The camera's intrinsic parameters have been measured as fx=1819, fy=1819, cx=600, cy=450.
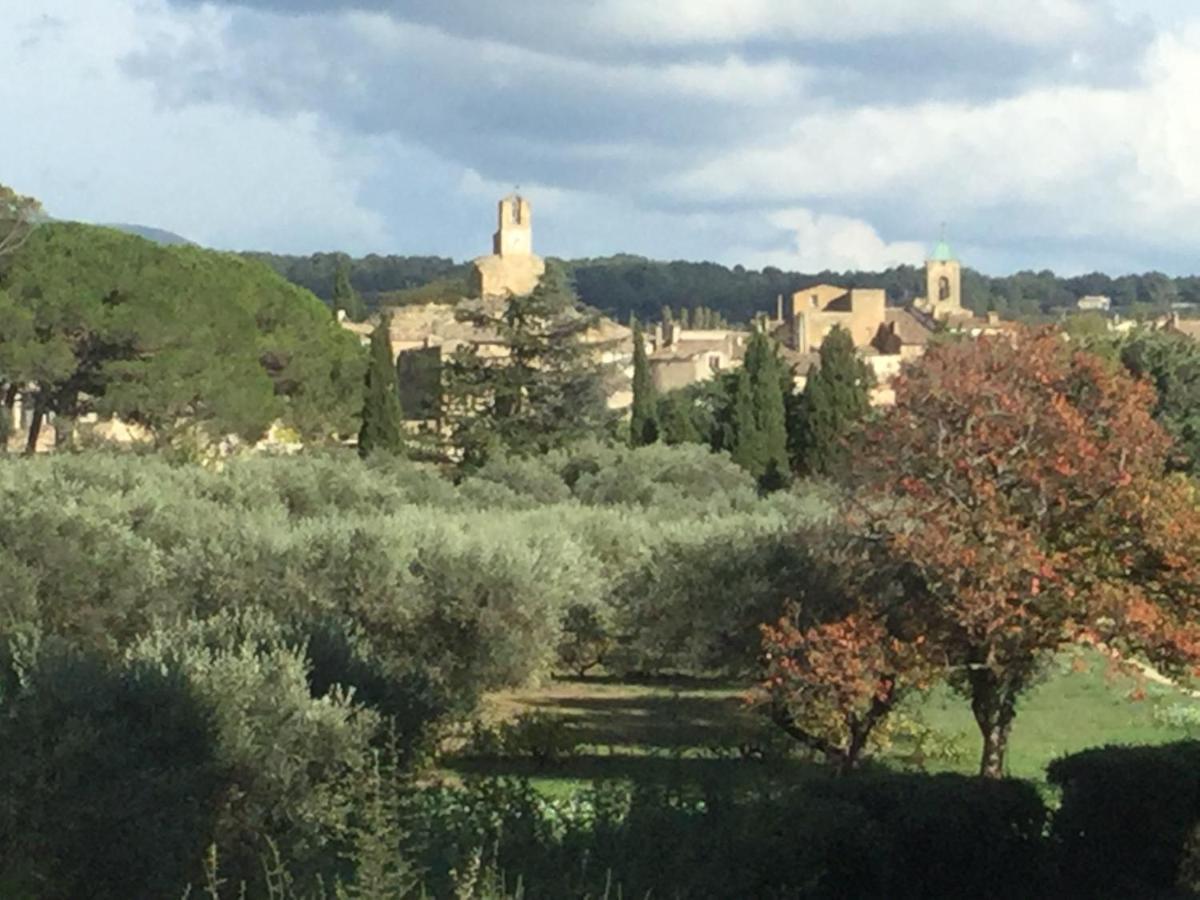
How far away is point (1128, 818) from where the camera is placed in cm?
1081

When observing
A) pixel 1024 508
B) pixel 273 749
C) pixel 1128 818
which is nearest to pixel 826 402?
pixel 1024 508

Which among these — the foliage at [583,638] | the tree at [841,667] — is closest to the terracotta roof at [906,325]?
the foliage at [583,638]

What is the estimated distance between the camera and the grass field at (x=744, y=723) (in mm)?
15320

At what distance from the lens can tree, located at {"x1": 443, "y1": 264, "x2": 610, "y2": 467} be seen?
44.0m

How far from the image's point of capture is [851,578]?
13992 millimetres

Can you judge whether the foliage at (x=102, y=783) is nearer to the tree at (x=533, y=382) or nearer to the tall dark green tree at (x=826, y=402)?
the tree at (x=533, y=382)

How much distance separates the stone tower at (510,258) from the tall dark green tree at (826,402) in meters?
45.0

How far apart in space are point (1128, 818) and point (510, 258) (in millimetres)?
85801

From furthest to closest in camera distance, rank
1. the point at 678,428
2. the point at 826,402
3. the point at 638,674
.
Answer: the point at 678,428, the point at 826,402, the point at 638,674

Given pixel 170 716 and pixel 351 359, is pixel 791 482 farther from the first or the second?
pixel 170 716

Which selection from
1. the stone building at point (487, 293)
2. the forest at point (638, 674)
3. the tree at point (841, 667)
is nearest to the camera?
the forest at point (638, 674)

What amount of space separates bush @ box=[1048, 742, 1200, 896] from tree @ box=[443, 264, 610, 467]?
3275 cm

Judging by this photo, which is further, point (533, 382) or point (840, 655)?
point (533, 382)

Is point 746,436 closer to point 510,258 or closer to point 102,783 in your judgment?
point 102,783
